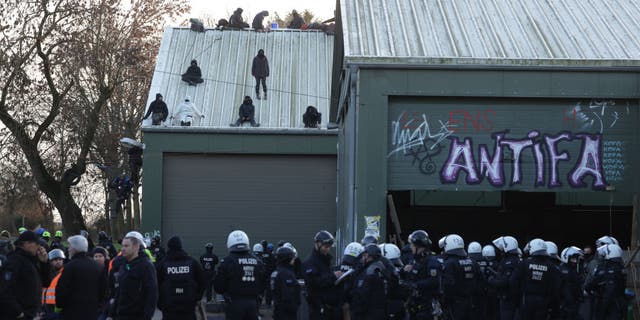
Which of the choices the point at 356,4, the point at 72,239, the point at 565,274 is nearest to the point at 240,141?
the point at 356,4

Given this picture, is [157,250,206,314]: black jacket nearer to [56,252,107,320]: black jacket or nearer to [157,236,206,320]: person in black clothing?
[157,236,206,320]: person in black clothing

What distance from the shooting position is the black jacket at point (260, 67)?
36.7 meters

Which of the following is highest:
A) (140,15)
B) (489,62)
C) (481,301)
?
(140,15)

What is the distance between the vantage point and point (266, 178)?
33.5 meters

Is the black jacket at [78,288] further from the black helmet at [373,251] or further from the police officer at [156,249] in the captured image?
the police officer at [156,249]

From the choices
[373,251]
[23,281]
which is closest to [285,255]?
[373,251]

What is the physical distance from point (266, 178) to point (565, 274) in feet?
57.9

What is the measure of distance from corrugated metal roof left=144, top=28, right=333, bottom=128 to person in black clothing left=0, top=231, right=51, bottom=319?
2144 cm

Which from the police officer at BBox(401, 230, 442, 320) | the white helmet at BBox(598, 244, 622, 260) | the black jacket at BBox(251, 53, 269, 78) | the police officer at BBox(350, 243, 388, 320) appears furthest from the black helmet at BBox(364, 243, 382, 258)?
the black jacket at BBox(251, 53, 269, 78)

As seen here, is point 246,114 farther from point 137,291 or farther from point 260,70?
point 137,291

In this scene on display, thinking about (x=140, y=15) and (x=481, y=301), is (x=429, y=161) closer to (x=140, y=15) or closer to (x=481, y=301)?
(x=481, y=301)

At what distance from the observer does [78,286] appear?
40.0 feet

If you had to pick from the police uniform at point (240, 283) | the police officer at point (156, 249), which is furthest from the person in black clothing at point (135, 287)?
the police officer at point (156, 249)

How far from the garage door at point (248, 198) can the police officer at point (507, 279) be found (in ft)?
50.1
